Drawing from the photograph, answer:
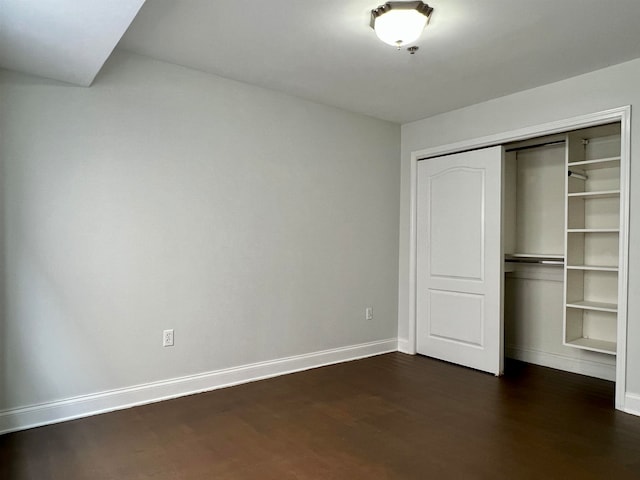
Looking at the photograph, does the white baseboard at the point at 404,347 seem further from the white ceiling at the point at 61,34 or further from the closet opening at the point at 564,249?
the white ceiling at the point at 61,34

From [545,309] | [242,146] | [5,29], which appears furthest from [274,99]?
[545,309]

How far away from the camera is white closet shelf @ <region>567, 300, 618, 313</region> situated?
3520 mm

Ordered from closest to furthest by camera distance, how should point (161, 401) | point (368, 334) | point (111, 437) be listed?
point (111, 437) < point (161, 401) < point (368, 334)

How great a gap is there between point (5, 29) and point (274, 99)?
80.0 inches

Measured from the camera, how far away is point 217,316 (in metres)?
3.48

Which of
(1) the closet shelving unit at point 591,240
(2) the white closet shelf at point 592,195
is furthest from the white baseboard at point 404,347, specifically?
(2) the white closet shelf at point 592,195

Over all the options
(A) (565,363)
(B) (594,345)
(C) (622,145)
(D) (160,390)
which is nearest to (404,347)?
(A) (565,363)

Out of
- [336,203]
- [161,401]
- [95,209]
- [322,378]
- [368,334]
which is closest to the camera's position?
[95,209]

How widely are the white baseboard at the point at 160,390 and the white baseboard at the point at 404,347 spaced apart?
494 millimetres

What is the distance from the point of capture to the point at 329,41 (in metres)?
2.81

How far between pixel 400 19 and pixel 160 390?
9.68 feet

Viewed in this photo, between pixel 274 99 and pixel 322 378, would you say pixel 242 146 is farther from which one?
pixel 322 378

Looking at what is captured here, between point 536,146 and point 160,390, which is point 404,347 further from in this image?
point 160,390

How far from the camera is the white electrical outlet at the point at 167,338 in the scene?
3231mm
